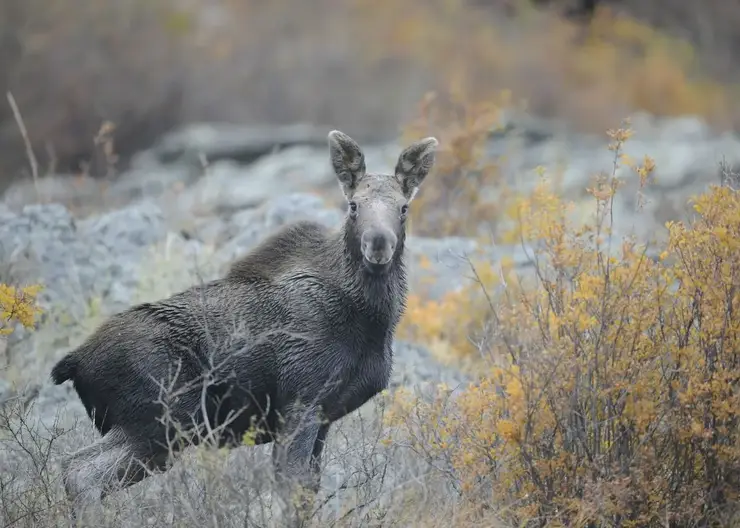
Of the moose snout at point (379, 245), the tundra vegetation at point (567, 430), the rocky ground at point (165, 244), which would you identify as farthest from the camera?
the rocky ground at point (165, 244)

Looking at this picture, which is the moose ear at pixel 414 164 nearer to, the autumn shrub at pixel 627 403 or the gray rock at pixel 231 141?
the autumn shrub at pixel 627 403

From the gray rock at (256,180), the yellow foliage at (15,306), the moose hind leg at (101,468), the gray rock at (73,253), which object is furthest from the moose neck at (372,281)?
the gray rock at (256,180)

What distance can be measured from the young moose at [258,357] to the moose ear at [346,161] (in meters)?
0.04

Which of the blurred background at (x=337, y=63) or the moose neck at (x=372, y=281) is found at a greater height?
the blurred background at (x=337, y=63)

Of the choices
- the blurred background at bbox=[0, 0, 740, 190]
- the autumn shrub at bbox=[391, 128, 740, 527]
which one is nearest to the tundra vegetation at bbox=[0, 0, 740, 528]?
the autumn shrub at bbox=[391, 128, 740, 527]

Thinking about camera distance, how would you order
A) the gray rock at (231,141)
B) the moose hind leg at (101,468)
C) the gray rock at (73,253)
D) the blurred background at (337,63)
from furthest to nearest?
1. the gray rock at (231,141)
2. the blurred background at (337,63)
3. the gray rock at (73,253)
4. the moose hind leg at (101,468)

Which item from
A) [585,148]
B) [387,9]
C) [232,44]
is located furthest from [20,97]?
[387,9]

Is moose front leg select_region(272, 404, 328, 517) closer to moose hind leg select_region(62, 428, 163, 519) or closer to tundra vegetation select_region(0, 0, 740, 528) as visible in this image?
tundra vegetation select_region(0, 0, 740, 528)

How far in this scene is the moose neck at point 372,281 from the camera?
7020 mm

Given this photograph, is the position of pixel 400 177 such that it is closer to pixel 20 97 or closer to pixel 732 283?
pixel 732 283

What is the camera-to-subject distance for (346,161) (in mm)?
7352

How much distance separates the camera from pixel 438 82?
87.8 ft

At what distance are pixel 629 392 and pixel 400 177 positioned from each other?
2.13 meters

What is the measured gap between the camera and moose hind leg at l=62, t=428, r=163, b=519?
654cm
